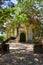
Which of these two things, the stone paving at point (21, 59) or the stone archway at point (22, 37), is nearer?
the stone paving at point (21, 59)

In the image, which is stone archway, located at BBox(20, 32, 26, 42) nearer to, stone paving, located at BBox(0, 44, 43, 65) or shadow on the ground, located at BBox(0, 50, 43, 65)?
stone paving, located at BBox(0, 44, 43, 65)

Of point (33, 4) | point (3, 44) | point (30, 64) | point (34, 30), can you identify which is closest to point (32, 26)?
point (34, 30)

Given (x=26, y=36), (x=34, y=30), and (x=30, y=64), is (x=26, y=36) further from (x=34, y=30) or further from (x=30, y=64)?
(x=30, y=64)

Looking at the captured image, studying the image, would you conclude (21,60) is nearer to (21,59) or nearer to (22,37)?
(21,59)

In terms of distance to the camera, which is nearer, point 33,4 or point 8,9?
point 8,9

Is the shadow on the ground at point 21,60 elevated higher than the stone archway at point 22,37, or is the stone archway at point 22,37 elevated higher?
the shadow on the ground at point 21,60

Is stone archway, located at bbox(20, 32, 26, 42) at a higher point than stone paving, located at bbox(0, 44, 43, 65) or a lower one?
lower

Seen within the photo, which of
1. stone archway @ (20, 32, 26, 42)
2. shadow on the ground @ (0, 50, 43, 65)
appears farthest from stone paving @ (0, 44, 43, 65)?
stone archway @ (20, 32, 26, 42)

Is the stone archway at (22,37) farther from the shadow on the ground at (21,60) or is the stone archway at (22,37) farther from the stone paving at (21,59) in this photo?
the shadow on the ground at (21,60)

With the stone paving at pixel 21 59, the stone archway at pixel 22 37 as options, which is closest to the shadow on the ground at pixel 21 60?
the stone paving at pixel 21 59

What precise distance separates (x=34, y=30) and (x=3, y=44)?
15.9 metres

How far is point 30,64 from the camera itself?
12055mm

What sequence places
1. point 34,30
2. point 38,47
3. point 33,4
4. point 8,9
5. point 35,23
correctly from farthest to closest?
1. point 34,30
2. point 35,23
3. point 33,4
4. point 38,47
5. point 8,9

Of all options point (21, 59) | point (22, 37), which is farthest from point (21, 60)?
point (22, 37)
